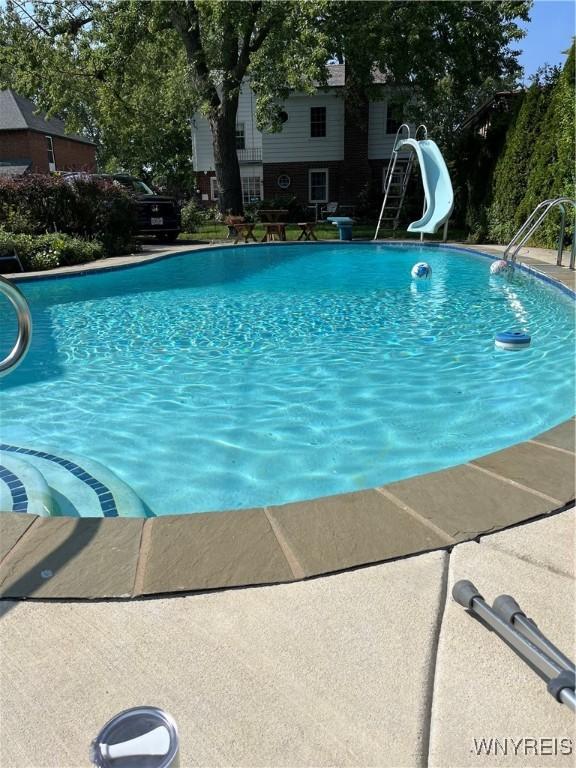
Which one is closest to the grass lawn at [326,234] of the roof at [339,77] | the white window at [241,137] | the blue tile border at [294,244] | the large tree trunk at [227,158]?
the large tree trunk at [227,158]

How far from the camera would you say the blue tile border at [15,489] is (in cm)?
289

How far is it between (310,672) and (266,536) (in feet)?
2.39

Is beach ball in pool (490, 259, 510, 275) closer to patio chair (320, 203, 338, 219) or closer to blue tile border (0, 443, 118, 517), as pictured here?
blue tile border (0, 443, 118, 517)

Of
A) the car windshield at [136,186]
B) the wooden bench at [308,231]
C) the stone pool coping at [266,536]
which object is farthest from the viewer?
the wooden bench at [308,231]

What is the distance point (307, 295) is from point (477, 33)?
13.4 meters

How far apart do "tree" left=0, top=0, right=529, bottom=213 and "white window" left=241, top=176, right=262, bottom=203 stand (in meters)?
6.94

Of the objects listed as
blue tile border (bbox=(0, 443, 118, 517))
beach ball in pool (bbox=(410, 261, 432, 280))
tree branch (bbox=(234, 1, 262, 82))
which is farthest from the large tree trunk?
blue tile border (bbox=(0, 443, 118, 517))

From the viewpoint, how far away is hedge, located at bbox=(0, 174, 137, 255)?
491 inches

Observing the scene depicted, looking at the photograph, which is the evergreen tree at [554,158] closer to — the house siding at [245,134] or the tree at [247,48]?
the tree at [247,48]

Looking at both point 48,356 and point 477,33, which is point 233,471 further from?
point 477,33

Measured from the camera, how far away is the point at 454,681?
153 centimetres

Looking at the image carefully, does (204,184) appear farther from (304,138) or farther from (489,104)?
(489,104)

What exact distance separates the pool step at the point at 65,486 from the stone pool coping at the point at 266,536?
0.55m

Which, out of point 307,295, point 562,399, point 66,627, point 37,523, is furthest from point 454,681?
point 307,295
